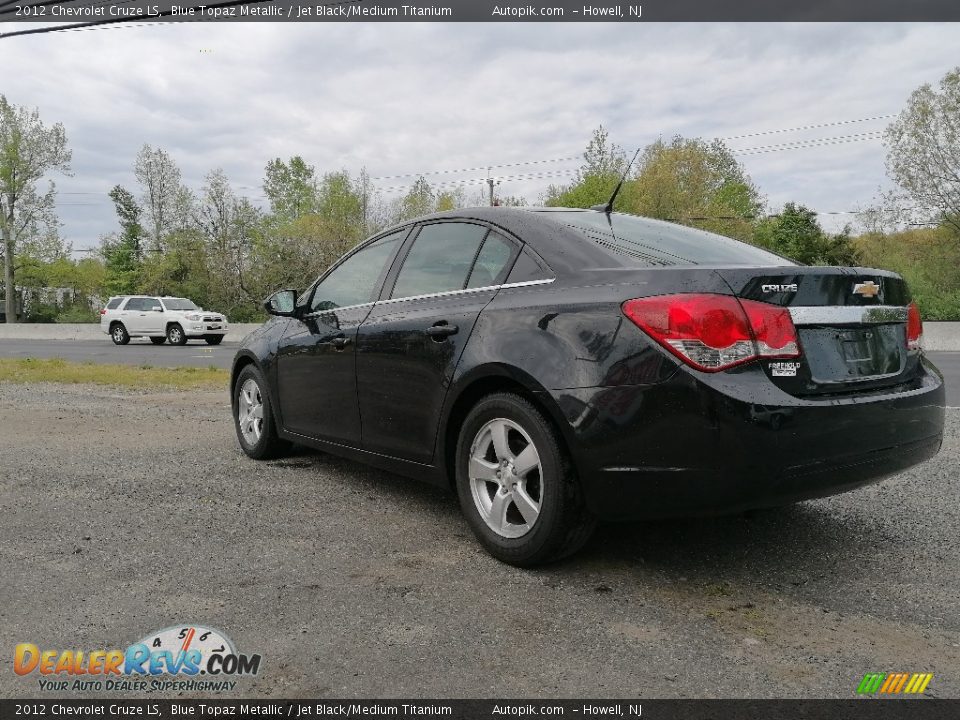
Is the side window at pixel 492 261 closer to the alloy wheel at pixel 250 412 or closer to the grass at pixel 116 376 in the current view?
the alloy wheel at pixel 250 412

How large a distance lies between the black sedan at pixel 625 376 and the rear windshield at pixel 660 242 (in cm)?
2

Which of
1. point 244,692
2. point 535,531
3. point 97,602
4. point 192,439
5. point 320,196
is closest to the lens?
point 244,692

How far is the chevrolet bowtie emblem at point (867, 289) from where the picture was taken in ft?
9.94

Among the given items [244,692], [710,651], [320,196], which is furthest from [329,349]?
[320,196]

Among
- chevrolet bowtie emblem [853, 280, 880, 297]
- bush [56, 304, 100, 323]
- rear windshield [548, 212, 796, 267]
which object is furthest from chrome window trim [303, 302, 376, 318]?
bush [56, 304, 100, 323]

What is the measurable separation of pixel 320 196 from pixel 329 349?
40.0 meters

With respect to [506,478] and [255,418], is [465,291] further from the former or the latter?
[255,418]

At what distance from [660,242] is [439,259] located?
3.70 ft

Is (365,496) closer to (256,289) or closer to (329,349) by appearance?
(329,349)

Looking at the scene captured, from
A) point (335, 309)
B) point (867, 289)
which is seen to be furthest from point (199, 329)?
point (867, 289)

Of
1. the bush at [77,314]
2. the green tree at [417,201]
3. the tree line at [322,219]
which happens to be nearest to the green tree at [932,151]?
the tree line at [322,219]

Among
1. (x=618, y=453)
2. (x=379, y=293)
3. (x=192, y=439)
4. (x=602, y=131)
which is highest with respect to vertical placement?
(x=602, y=131)

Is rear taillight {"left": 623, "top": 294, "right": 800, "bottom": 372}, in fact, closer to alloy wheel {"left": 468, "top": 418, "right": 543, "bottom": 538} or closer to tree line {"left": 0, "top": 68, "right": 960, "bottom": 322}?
alloy wheel {"left": 468, "top": 418, "right": 543, "bottom": 538}

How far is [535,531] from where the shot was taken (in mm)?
3066
